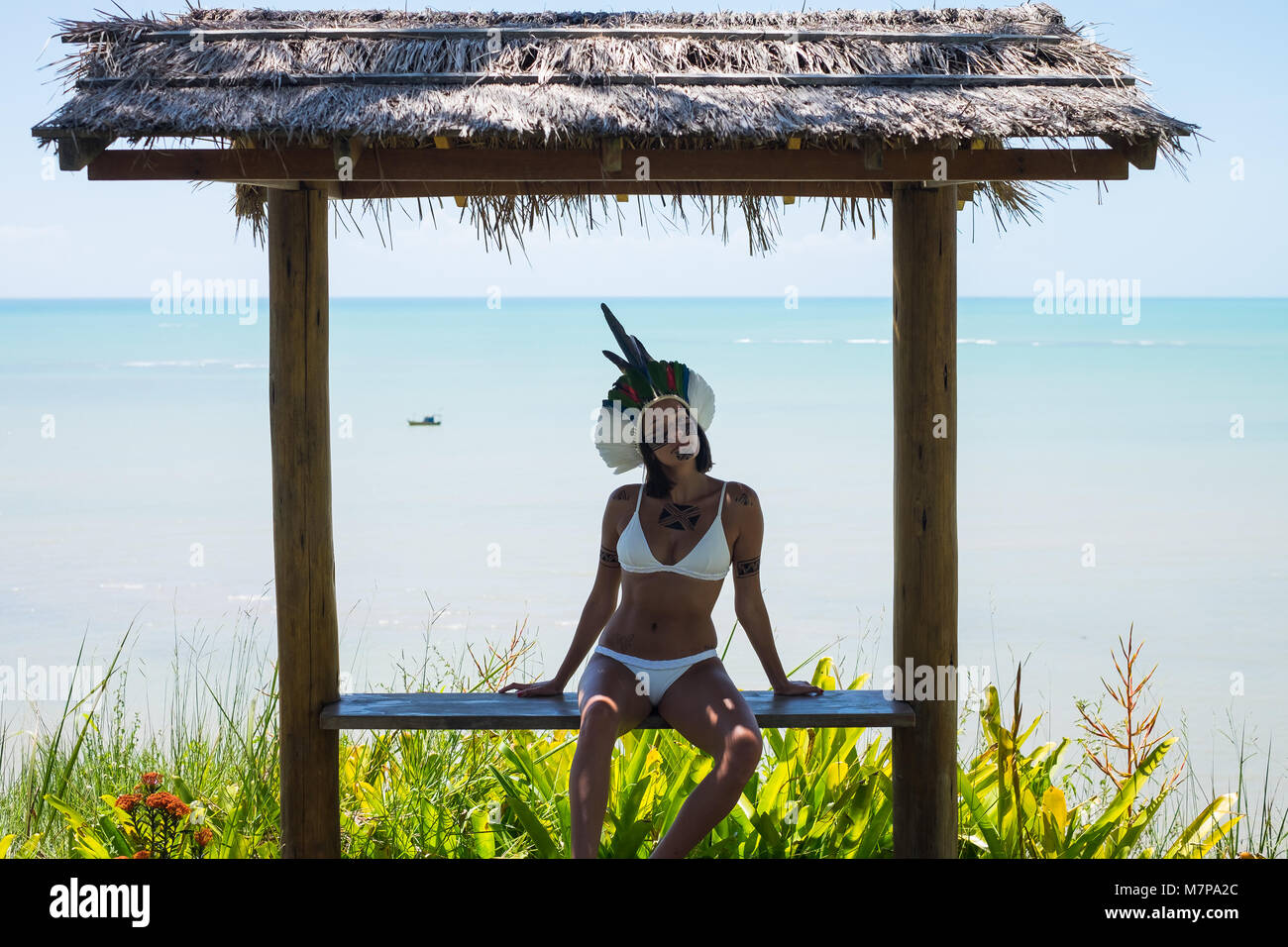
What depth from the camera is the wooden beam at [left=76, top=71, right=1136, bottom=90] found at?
12.2 feet

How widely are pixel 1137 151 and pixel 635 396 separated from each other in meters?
1.78

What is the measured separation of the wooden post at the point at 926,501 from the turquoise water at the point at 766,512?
10.0 feet

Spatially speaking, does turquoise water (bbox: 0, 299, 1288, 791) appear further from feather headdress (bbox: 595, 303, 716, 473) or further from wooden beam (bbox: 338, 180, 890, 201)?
feather headdress (bbox: 595, 303, 716, 473)

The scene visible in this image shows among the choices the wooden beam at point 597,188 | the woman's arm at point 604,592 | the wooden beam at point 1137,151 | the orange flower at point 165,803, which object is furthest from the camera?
the wooden beam at point 597,188

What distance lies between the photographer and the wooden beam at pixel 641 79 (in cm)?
373

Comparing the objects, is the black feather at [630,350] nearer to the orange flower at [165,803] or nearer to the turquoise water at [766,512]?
the orange flower at [165,803]

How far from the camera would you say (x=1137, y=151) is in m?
3.60

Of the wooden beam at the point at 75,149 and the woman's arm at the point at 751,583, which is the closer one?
the wooden beam at the point at 75,149

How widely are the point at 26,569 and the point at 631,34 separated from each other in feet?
30.6

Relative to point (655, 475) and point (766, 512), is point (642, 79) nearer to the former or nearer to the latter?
point (655, 475)

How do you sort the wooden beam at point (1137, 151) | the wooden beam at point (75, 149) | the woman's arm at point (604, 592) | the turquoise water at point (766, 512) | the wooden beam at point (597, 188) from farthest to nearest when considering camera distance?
the turquoise water at point (766, 512) < the wooden beam at point (597, 188) < the woman's arm at point (604, 592) < the wooden beam at point (1137, 151) < the wooden beam at point (75, 149)

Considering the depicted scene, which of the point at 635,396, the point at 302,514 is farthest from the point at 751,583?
the point at 302,514

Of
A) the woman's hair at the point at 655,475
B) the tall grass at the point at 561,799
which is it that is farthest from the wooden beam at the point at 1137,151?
the tall grass at the point at 561,799

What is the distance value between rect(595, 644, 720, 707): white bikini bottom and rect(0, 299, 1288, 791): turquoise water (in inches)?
107
